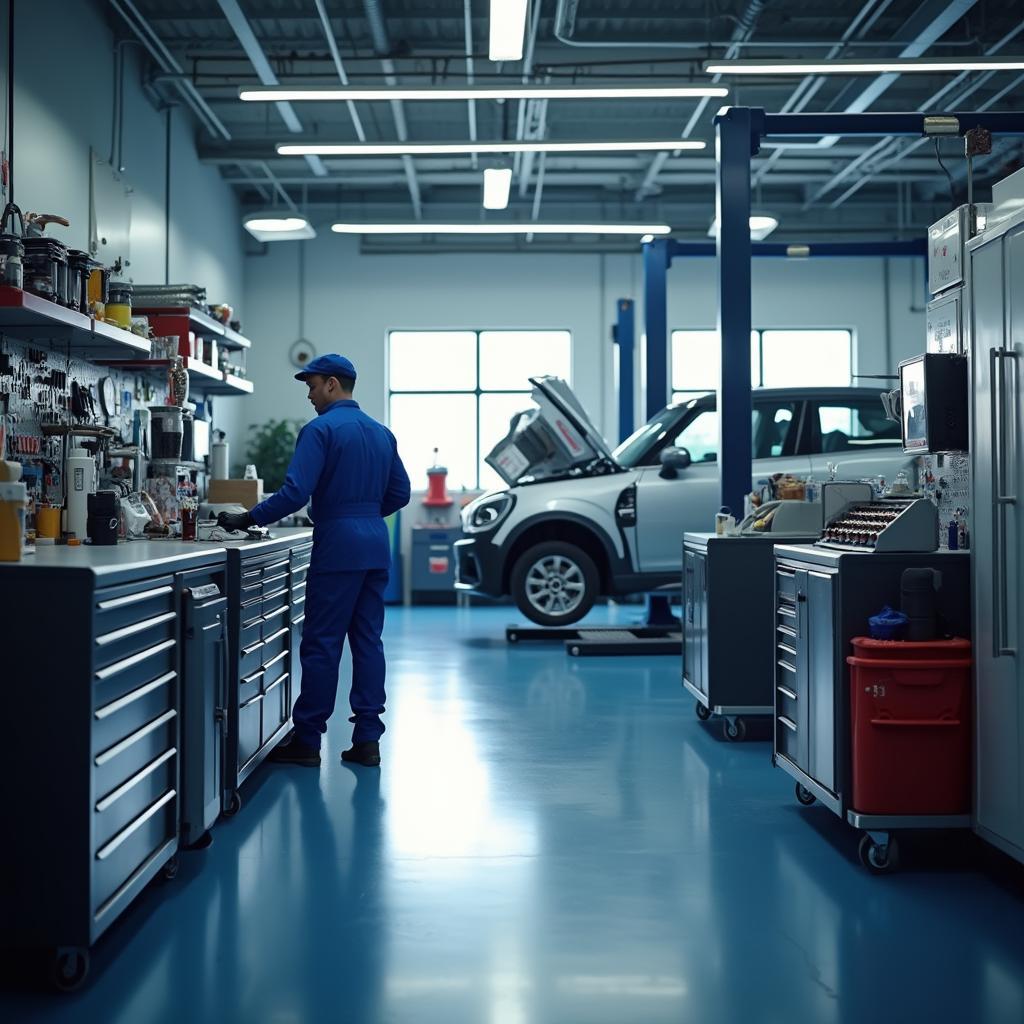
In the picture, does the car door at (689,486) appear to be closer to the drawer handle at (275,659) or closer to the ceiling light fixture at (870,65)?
the ceiling light fixture at (870,65)

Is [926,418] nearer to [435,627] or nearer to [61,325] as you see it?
[61,325]

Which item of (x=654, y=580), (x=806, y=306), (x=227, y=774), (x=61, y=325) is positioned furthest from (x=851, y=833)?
(x=806, y=306)

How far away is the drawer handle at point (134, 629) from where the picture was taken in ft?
7.72

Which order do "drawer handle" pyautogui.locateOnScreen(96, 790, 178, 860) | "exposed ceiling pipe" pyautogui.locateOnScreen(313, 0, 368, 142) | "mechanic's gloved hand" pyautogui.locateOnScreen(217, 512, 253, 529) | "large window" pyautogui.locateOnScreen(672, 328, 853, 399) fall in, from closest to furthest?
"drawer handle" pyautogui.locateOnScreen(96, 790, 178, 860)
"mechanic's gloved hand" pyautogui.locateOnScreen(217, 512, 253, 529)
"exposed ceiling pipe" pyautogui.locateOnScreen(313, 0, 368, 142)
"large window" pyautogui.locateOnScreen(672, 328, 853, 399)

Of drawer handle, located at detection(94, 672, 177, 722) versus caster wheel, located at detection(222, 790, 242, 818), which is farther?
caster wheel, located at detection(222, 790, 242, 818)

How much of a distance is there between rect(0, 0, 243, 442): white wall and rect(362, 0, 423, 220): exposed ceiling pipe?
1767 mm

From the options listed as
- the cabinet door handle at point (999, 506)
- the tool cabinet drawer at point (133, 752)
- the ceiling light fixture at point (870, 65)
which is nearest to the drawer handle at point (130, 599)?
the tool cabinet drawer at point (133, 752)

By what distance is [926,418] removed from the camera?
3.33 metres

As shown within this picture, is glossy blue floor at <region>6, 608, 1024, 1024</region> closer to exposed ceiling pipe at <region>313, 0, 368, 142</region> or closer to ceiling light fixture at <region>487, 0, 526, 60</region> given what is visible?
ceiling light fixture at <region>487, 0, 526, 60</region>

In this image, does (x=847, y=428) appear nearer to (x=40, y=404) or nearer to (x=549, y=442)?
(x=549, y=442)

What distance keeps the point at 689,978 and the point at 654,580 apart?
18.5ft

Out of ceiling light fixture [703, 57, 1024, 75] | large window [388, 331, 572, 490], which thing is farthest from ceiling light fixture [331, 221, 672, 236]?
ceiling light fixture [703, 57, 1024, 75]

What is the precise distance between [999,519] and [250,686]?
2.35 meters

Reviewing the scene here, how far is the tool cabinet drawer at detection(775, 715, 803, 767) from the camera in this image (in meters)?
3.71
